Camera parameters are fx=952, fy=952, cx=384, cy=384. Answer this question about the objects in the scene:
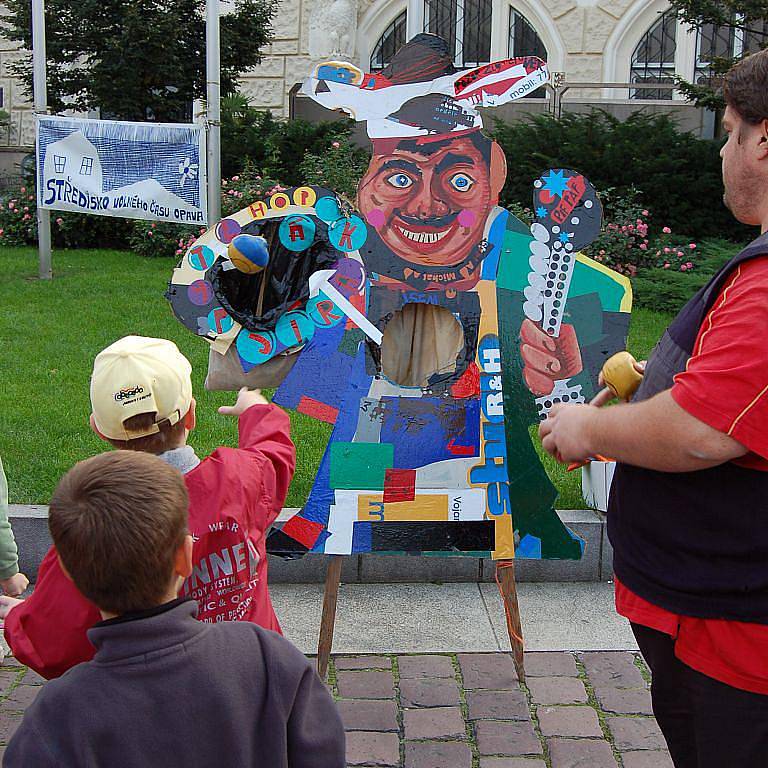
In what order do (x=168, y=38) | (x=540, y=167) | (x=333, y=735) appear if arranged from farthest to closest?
1. (x=168, y=38)
2. (x=540, y=167)
3. (x=333, y=735)

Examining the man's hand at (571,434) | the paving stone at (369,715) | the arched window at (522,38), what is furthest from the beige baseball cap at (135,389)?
the arched window at (522,38)

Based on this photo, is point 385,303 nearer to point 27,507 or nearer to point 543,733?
point 543,733

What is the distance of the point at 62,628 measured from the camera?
1829mm

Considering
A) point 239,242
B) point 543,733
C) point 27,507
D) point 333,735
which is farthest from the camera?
point 27,507

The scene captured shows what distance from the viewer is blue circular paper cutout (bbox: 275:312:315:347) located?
9.87 ft

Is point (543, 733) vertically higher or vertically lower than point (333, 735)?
lower

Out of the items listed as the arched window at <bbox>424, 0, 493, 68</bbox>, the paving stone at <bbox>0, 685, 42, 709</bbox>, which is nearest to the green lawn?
the paving stone at <bbox>0, 685, 42, 709</bbox>

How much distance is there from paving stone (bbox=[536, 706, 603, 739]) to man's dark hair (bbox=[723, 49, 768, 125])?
6.54 feet

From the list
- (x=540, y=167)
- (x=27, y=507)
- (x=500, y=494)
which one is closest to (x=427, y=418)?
(x=500, y=494)

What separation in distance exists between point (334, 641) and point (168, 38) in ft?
34.1

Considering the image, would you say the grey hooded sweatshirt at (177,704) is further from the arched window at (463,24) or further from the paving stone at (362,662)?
the arched window at (463,24)

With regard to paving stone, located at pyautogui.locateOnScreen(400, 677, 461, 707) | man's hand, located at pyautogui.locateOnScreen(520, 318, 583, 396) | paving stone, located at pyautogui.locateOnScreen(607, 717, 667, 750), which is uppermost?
man's hand, located at pyautogui.locateOnScreen(520, 318, 583, 396)

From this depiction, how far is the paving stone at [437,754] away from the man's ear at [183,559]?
5.01 feet

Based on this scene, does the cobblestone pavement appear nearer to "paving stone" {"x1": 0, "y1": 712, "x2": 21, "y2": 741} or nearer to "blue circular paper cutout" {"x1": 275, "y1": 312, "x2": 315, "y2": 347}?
"paving stone" {"x1": 0, "y1": 712, "x2": 21, "y2": 741}
